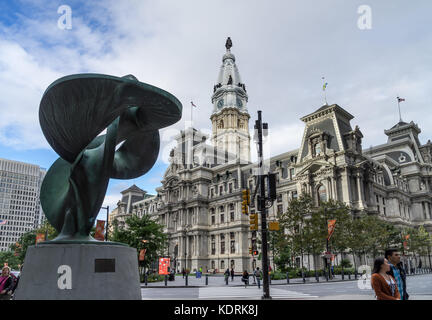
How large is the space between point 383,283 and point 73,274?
26.7 feet

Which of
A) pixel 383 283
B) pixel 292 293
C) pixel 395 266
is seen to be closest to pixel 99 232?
pixel 292 293

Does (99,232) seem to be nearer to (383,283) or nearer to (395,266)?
(395,266)

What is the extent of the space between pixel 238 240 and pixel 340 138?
88.9ft

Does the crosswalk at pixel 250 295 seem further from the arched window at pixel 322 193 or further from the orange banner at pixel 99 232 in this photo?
the arched window at pixel 322 193

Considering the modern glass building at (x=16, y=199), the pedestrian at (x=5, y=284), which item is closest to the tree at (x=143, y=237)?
the pedestrian at (x=5, y=284)

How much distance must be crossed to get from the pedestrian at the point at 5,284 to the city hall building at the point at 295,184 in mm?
46434

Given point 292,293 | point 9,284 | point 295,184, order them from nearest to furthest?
point 9,284 → point 292,293 → point 295,184

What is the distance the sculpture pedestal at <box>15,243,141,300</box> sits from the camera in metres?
9.94

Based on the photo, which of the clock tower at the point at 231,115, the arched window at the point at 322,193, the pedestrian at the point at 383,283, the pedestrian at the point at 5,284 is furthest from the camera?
the clock tower at the point at 231,115

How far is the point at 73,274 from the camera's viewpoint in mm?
10086

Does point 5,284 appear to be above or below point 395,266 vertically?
below

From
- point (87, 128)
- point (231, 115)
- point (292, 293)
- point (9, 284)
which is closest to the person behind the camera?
point (9, 284)

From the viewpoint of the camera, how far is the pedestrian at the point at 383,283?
592 cm

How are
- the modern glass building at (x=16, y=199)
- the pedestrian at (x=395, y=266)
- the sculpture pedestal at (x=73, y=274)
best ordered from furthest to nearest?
the modern glass building at (x=16, y=199)
the sculpture pedestal at (x=73, y=274)
the pedestrian at (x=395, y=266)
